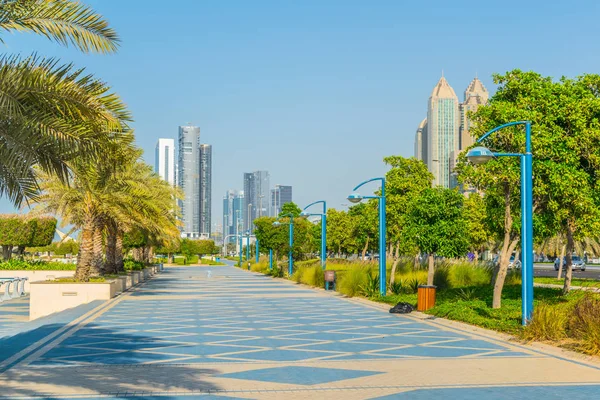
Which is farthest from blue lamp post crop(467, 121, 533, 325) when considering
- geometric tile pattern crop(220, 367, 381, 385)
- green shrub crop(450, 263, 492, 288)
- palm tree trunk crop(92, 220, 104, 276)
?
palm tree trunk crop(92, 220, 104, 276)

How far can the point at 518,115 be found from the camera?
18875mm

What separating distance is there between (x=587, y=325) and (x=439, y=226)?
34.7 ft

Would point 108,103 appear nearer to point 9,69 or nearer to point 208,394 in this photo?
point 9,69

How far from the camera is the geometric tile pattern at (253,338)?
12.9 metres

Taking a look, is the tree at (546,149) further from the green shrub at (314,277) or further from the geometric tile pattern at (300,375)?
the green shrub at (314,277)

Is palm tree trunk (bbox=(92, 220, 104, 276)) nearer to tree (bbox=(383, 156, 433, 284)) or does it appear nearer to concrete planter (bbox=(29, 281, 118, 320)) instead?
concrete planter (bbox=(29, 281, 118, 320))

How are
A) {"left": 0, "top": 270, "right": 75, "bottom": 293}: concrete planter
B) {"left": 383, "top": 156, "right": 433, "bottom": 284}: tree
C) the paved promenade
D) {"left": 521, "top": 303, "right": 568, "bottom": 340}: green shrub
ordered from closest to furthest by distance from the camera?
1. the paved promenade
2. {"left": 521, "top": 303, "right": 568, "bottom": 340}: green shrub
3. {"left": 383, "top": 156, "right": 433, "bottom": 284}: tree
4. {"left": 0, "top": 270, "right": 75, "bottom": 293}: concrete planter

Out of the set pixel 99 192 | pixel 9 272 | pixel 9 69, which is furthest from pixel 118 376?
pixel 9 272

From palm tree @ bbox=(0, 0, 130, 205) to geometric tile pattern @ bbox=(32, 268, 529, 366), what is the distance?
3.33 meters

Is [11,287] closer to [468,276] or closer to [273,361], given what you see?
[468,276]

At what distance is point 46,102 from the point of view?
42.4ft

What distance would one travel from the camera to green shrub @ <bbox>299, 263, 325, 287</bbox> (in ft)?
126

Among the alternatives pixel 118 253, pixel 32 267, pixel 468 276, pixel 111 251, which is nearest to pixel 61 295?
pixel 111 251

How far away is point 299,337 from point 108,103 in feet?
20.9
